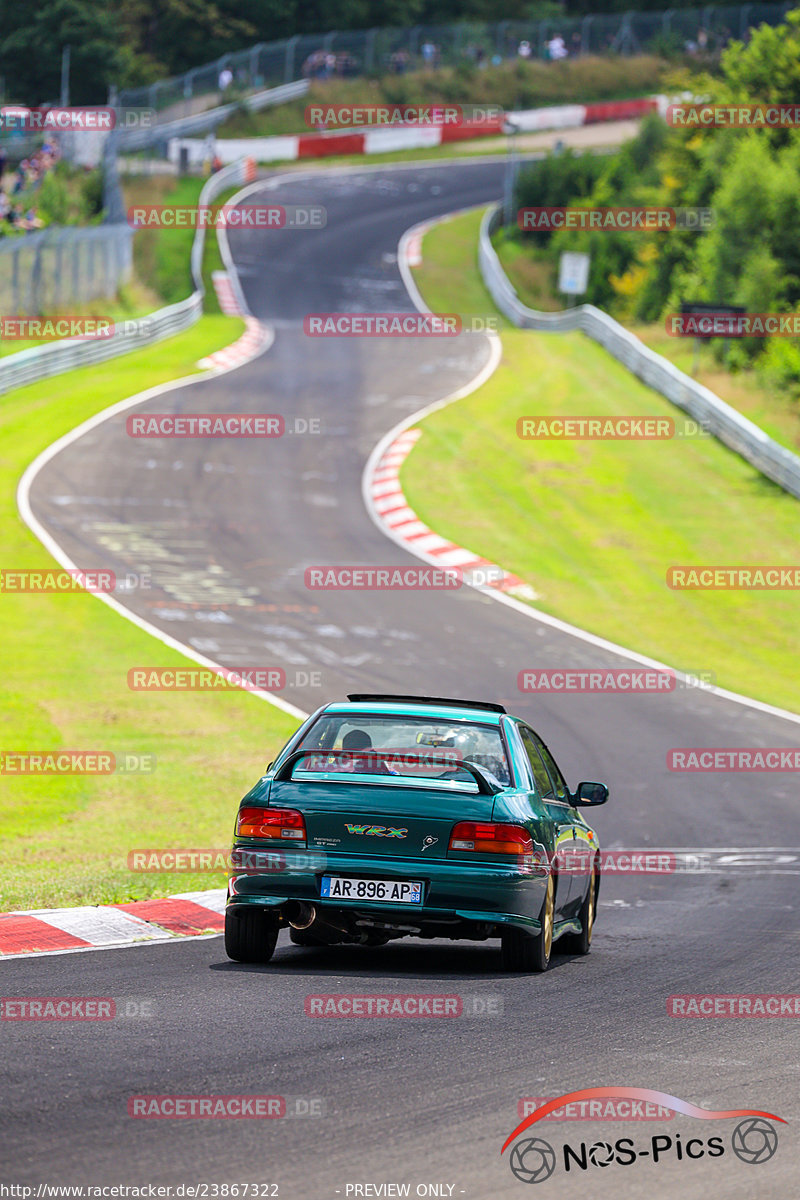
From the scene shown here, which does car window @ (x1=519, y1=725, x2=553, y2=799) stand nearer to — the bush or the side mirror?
the side mirror

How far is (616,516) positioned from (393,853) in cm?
2197

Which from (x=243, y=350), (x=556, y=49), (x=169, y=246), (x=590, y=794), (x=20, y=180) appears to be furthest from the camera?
(x=556, y=49)

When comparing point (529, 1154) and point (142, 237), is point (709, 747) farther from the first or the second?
point (142, 237)

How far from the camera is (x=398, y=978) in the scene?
Result: 312 inches

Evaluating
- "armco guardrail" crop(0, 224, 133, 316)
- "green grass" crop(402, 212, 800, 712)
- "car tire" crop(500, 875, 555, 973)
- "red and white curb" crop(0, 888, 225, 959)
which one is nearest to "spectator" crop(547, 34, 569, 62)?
"armco guardrail" crop(0, 224, 133, 316)

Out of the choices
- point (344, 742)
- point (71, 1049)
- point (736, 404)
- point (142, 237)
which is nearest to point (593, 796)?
point (344, 742)

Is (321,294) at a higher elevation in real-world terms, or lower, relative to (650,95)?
lower

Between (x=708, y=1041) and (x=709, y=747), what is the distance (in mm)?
10904

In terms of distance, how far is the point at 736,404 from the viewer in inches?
1441

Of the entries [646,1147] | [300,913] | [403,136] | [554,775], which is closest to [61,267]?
[554,775]

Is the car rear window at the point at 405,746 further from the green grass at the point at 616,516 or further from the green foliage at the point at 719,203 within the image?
the green foliage at the point at 719,203

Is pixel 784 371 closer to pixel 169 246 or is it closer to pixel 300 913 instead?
pixel 169 246

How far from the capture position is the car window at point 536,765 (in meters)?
8.88

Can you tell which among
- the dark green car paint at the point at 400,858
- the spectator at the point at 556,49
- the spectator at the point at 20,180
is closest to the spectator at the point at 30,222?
the spectator at the point at 20,180
